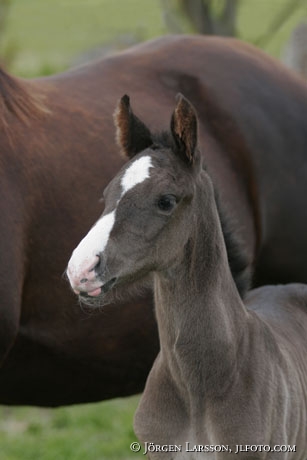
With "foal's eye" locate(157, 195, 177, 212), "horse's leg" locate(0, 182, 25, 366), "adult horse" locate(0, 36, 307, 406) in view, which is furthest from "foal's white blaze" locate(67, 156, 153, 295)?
"horse's leg" locate(0, 182, 25, 366)

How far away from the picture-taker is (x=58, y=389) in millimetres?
4047

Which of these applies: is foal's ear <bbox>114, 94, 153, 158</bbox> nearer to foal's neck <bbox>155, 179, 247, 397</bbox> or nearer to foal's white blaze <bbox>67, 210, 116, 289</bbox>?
foal's neck <bbox>155, 179, 247, 397</bbox>

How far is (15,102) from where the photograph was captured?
3898mm

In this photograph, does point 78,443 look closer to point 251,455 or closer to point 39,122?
point 39,122

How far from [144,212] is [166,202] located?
0.27 ft

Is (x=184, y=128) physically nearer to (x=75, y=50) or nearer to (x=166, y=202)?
(x=166, y=202)

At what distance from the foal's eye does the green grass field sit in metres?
2.79

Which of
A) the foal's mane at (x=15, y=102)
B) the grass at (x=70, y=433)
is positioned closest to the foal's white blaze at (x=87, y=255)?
the foal's mane at (x=15, y=102)

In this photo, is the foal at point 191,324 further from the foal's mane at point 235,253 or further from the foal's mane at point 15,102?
the foal's mane at point 15,102

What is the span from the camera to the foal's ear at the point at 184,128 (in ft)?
9.83

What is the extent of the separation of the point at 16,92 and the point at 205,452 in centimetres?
164

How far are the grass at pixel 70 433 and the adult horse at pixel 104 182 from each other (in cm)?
141

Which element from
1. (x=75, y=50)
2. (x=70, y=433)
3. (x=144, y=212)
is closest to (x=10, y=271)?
(x=144, y=212)

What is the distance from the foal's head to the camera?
276cm
